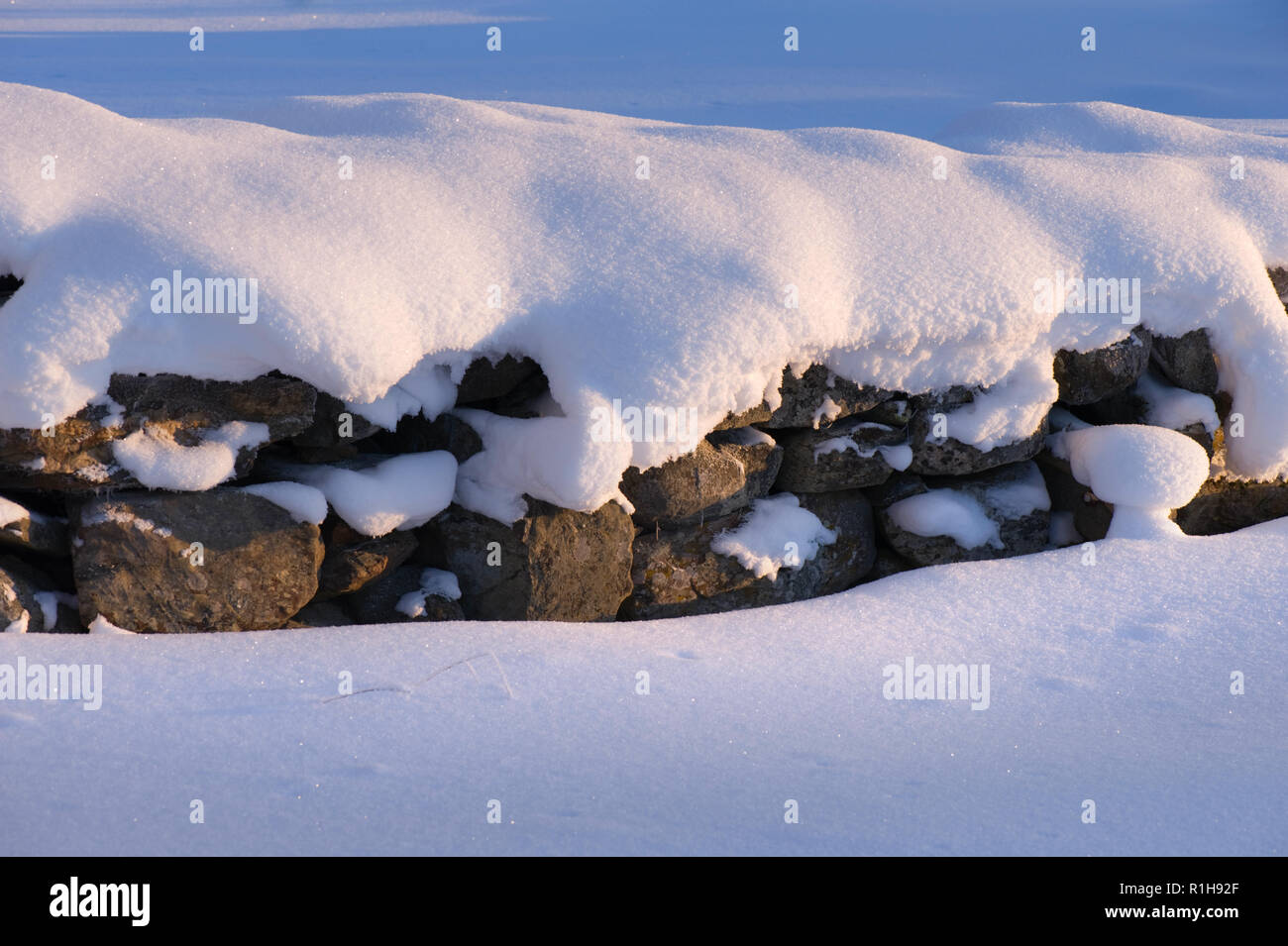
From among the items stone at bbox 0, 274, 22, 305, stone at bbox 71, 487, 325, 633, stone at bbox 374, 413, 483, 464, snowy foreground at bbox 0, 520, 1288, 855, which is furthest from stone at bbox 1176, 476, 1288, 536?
stone at bbox 0, 274, 22, 305

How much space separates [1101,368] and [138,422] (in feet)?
10.8

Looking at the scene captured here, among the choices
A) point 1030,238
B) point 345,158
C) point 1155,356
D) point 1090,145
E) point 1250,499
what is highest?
point 1090,145

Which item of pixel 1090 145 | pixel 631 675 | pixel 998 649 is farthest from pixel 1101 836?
pixel 1090 145

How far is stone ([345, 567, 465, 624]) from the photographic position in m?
3.61

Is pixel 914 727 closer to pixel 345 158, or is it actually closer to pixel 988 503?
pixel 988 503

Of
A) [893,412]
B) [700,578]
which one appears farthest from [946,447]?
[700,578]

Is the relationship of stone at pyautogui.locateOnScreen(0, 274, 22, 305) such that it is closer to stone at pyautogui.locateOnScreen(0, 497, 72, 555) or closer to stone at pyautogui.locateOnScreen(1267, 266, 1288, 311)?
stone at pyautogui.locateOnScreen(0, 497, 72, 555)

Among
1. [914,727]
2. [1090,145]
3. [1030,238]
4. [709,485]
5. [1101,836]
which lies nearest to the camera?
[1101,836]

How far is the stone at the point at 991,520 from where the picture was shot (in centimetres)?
410

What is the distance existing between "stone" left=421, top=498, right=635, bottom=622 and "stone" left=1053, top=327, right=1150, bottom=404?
1766 millimetres

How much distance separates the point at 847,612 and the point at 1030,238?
1619mm

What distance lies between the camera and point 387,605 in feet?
11.9

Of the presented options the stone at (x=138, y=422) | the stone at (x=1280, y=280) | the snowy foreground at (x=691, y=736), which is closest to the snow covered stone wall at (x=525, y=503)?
the stone at (x=138, y=422)

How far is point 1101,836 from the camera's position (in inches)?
91.4
